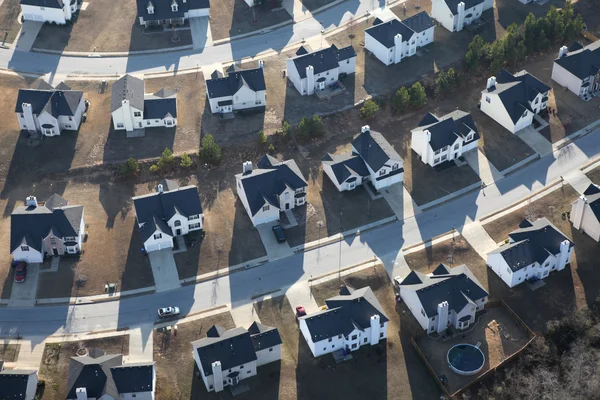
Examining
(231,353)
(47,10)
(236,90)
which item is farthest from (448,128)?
(47,10)

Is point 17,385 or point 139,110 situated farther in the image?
point 139,110

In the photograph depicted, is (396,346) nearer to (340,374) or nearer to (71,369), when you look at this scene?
(340,374)

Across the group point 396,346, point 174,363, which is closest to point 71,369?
point 174,363

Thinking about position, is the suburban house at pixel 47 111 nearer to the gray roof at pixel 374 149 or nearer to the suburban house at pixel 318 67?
the suburban house at pixel 318 67

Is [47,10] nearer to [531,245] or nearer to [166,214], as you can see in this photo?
[166,214]

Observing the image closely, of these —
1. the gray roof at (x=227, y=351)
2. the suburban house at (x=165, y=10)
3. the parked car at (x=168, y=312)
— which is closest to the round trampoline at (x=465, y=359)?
the gray roof at (x=227, y=351)
